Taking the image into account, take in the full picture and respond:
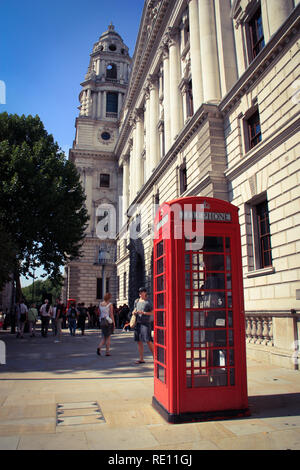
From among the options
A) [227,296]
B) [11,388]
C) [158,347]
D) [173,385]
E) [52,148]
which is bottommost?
[11,388]

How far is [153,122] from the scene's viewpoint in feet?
88.1

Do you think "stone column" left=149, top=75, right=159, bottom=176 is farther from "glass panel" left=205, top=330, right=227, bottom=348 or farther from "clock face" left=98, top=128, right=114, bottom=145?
"glass panel" left=205, top=330, right=227, bottom=348

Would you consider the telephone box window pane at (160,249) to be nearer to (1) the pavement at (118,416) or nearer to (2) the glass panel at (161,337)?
(2) the glass panel at (161,337)

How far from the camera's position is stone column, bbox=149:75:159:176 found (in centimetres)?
2623

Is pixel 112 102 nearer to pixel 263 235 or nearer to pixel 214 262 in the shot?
pixel 263 235

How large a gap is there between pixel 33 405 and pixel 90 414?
1.08 meters

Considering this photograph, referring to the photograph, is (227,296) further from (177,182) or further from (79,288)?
(79,288)

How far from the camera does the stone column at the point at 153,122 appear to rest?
26233 mm

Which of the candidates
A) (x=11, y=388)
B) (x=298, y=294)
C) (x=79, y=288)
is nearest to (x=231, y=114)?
(x=298, y=294)

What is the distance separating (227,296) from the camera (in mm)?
4777

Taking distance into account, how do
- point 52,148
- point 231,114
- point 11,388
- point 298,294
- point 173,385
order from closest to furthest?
point 173,385 → point 11,388 → point 298,294 → point 231,114 → point 52,148

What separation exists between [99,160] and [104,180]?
8.66 ft

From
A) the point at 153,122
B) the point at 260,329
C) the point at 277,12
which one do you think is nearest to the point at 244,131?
the point at 277,12

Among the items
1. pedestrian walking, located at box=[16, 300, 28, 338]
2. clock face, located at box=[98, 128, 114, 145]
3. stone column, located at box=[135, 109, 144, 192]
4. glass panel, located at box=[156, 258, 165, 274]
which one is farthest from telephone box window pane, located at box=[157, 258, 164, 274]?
clock face, located at box=[98, 128, 114, 145]
